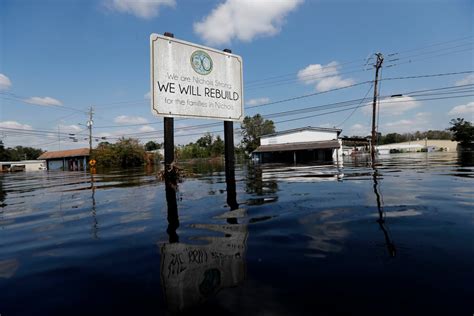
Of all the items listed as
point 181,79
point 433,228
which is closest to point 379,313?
point 433,228

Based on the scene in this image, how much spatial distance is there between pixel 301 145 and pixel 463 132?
Result: 51.5 meters

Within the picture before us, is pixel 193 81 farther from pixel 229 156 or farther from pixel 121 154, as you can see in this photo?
pixel 121 154

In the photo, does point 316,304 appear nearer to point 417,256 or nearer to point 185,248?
point 417,256

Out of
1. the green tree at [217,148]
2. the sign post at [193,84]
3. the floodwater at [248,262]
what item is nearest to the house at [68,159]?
the green tree at [217,148]

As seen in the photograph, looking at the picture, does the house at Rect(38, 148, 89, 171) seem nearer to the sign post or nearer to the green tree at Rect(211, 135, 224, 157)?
the green tree at Rect(211, 135, 224, 157)

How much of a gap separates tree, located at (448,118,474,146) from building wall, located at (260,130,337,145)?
4551 cm

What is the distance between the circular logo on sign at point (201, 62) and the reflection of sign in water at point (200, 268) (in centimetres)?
447

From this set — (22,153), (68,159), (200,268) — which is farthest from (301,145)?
(22,153)

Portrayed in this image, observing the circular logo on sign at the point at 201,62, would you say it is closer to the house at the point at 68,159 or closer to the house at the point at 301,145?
the house at the point at 301,145

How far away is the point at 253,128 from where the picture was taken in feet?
284

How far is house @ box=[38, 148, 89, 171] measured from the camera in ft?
187

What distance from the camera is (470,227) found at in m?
2.96

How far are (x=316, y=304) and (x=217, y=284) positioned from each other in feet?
2.27

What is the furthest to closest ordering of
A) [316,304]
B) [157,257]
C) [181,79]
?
[181,79], [157,257], [316,304]
